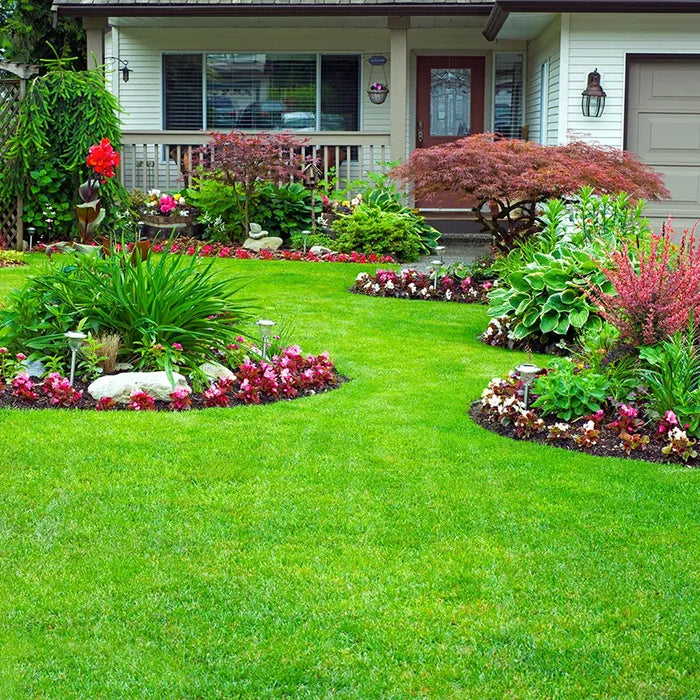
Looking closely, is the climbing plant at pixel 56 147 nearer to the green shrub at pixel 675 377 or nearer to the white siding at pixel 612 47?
the white siding at pixel 612 47

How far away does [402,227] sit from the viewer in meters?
13.8

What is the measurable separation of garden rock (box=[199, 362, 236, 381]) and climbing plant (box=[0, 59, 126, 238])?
724 cm

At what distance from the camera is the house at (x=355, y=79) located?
14406 mm

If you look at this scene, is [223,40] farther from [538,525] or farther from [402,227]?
[538,525]

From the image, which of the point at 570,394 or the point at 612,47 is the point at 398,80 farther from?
the point at 570,394

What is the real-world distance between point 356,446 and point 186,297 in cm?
188

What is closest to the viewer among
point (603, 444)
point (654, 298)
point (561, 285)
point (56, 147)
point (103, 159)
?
point (603, 444)

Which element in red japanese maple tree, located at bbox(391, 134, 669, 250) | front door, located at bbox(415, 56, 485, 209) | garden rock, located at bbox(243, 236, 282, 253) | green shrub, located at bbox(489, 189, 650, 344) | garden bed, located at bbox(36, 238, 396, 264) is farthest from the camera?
Answer: front door, located at bbox(415, 56, 485, 209)

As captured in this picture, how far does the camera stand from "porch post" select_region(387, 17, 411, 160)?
15477 mm

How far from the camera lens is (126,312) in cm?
711

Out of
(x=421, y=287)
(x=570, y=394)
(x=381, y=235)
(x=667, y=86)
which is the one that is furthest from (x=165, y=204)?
(x=570, y=394)

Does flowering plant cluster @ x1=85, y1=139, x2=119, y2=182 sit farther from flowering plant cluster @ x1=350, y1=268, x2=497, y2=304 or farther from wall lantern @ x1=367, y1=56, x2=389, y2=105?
wall lantern @ x1=367, y1=56, x2=389, y2=105

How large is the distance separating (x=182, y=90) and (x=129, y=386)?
12.6m

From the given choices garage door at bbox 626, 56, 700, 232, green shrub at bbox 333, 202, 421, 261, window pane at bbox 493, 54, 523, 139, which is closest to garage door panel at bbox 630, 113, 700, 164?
garage door at bbox 626, 56, 700, 232
